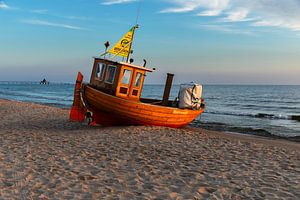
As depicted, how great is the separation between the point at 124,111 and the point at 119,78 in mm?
1418

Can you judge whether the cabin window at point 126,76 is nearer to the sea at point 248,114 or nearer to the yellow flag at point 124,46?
the yellow flag at point 124,46

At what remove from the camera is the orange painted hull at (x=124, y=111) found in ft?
41.1

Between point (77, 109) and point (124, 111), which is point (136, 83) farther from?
point (77, 109)

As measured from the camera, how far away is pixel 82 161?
7629 mm

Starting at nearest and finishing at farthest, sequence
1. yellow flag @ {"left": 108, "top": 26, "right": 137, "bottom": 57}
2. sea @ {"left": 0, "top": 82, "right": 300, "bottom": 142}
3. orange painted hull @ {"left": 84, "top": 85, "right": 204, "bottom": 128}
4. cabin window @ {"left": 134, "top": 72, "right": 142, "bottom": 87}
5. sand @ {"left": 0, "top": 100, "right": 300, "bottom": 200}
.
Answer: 1. sand @ {"left": 0, "top": 100, "right": 300, "bottom": 200}
2. orange painted hull @ {"left": 84, "top": 85, "right": 204, "bottom": 128}
3. cabin window @ {"left": 134, "top": 72, "right": 142, "bottom": 87}
4. yellow flag @ {"left": 108, "top": 26, "right": 137, "bottom": 57}
5. sea @ {"left": 0, "top": 82, "right": 300, "bottom": 142}

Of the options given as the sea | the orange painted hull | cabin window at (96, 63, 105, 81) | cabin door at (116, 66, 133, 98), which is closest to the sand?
the orange painted hull

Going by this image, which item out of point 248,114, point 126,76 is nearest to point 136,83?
point 126,76

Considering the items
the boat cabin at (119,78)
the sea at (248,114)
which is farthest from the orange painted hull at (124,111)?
the sea at (248,114)

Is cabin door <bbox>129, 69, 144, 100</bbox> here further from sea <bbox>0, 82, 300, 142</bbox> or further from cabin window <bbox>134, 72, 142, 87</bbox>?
sea <bbox>0, 82, 300, 142</bbox>

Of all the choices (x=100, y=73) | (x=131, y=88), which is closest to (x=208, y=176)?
(x=131, y=88)

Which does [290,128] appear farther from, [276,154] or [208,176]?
[208,176]

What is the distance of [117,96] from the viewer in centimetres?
1295

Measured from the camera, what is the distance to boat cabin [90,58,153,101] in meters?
13.0

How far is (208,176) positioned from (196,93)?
8864 mm
